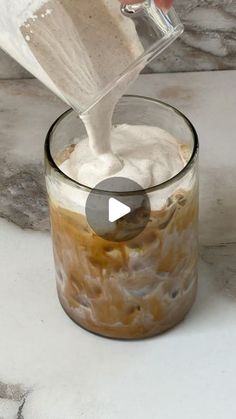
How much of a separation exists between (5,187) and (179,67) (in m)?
0.27

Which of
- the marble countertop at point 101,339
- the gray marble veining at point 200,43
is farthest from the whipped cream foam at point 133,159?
the gray marble veining at point 200,43

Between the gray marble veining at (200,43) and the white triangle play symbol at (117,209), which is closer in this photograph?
the white triangle play symbol at (117,209)

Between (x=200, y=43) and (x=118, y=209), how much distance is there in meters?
0.41

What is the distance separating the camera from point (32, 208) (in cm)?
84

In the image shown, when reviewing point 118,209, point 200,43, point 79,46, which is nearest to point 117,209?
point 118,209

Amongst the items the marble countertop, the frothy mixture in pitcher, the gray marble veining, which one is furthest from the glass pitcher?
the gray marble veining

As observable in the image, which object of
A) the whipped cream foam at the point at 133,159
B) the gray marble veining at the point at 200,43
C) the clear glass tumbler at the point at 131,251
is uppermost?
the whipped cream foam at the point at 133,159

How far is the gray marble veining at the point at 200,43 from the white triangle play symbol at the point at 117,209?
0.39 metres

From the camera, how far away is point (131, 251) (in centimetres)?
66

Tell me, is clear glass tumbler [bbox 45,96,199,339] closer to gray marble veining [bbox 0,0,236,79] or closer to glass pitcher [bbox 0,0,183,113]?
glass pitcher [bbox 0,0,183,113]

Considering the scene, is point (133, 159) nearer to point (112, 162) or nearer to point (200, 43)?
point (112, 162)

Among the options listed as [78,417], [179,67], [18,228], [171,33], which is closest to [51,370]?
[78,417]

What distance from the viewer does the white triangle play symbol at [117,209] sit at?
2.08ft

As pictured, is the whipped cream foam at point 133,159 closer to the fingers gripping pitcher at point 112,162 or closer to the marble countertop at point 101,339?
the fingers gripping pitcher at point 112,162
